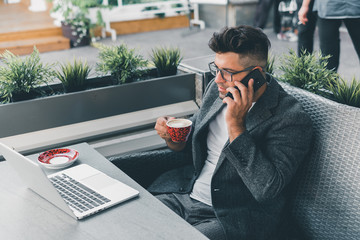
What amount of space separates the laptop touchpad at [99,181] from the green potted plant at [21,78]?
0.79m

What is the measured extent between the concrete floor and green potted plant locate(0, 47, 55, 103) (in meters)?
3.38

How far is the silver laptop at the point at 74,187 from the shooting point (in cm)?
130

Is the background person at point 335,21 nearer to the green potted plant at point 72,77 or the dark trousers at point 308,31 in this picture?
the dark trousers at point 308,31

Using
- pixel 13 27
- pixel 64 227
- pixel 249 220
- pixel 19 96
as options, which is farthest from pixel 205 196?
pixel 13 27

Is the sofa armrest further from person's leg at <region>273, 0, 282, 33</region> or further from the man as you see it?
person's leg at <region>273, 0, 282, 33</region>

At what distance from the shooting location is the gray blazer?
149 centimetres

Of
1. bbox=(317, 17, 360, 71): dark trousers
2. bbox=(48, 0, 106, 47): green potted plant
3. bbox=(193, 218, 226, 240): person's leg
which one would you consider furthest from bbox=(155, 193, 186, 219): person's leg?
bbox=(48, 0, 106, 47): green potted plant

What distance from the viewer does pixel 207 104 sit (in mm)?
Answer: 1922

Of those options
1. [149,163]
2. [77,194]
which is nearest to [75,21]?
[149,163]

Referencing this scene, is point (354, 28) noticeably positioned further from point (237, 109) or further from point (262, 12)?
point (262, 12)

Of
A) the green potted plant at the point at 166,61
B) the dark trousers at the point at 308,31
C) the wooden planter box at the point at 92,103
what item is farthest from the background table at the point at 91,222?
the dark trousers at the point at 308,31

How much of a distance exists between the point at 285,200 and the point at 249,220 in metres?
0.16

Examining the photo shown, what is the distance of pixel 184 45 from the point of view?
6953 millimetres

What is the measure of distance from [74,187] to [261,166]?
2.07 feet
